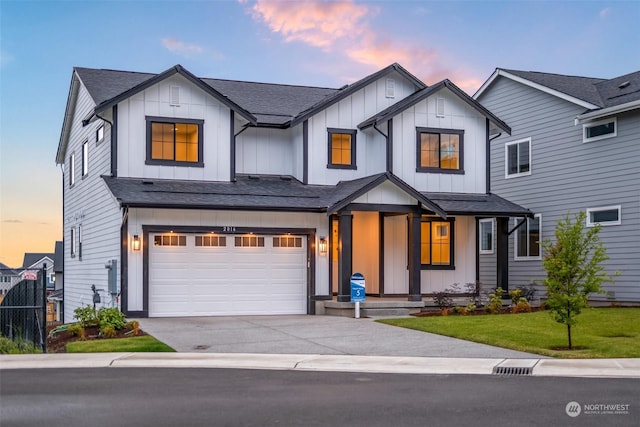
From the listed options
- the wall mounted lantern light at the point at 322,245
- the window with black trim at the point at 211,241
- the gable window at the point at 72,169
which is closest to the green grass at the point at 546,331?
the wall mounted lantern light at the point at 322,245

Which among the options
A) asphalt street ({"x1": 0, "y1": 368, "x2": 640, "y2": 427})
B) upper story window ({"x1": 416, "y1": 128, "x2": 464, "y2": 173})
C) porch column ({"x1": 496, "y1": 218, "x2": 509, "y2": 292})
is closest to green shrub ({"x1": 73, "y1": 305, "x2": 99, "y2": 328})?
asphalt street ({"x1": 0, "y1": 368, "x2": 640, "y2": 427})

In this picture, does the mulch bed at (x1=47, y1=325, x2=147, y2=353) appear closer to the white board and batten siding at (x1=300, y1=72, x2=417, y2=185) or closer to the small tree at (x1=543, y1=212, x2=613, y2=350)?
the small tree at (x1=543, y1=212, x2=613, y2=350)

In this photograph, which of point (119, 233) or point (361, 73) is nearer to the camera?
point (119, 233)

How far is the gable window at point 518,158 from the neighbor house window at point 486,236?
2.17 m

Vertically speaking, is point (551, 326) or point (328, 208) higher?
point (328, 208)

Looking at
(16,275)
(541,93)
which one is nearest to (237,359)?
(16,275)

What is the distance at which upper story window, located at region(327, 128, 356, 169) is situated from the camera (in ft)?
88.2

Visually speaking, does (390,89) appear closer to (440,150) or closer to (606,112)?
(440,150)

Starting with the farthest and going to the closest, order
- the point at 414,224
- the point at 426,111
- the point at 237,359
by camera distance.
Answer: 1. the point at 426,111
2. the point at 414,224
3. the point at 237,359

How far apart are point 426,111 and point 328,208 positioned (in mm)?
5907

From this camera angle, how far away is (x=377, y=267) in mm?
27078

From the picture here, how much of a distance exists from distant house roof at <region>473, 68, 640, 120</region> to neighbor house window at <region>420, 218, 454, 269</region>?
5.84 m

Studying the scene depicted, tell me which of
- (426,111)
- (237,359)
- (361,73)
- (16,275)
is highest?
(361,73)

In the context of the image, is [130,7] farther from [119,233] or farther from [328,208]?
[328,208]
